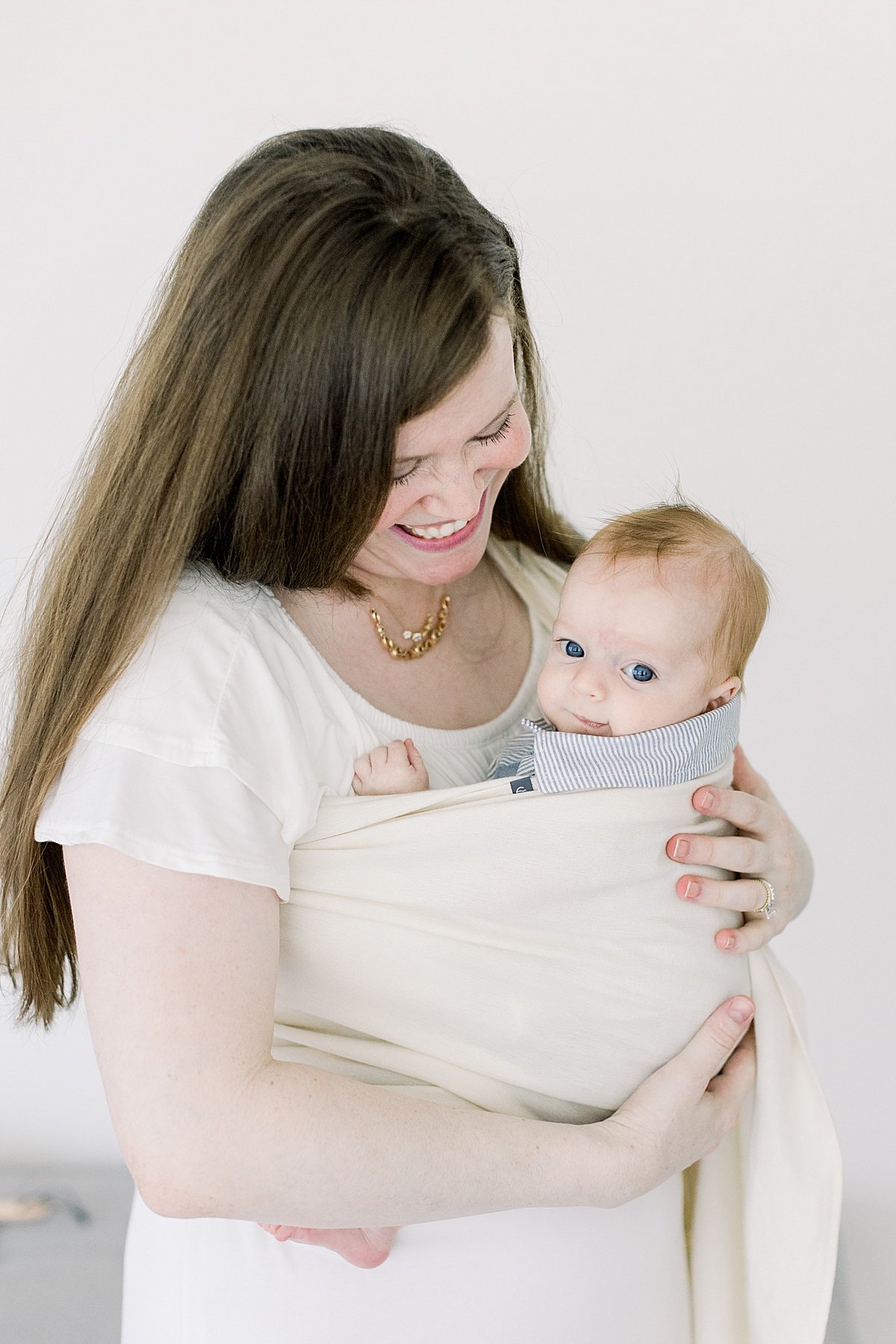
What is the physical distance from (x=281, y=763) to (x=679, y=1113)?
51cm

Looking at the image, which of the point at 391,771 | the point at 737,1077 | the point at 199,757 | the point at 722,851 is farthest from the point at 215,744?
the point at 737,1077

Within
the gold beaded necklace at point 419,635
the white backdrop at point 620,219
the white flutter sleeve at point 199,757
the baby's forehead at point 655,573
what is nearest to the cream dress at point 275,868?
the white flutter sleeve at point 199,757

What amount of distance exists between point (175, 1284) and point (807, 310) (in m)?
1.78

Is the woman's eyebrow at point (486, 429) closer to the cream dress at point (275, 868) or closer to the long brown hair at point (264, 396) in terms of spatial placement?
the long brown hair at point (264, 396)

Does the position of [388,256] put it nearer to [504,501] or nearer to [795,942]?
[504,501]

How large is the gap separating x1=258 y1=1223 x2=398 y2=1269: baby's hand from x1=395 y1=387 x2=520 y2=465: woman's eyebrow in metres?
0.69

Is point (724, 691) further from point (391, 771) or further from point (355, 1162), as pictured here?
point (355, 1162)

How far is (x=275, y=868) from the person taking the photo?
1.01 metres

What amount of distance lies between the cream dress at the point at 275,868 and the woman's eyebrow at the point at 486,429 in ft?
0.63

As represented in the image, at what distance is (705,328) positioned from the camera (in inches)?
84.0

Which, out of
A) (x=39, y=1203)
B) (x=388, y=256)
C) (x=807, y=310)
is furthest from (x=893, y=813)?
(x=39, y=1203)

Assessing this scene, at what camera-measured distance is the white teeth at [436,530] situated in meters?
1.19

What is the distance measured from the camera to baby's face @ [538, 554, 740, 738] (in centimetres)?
125

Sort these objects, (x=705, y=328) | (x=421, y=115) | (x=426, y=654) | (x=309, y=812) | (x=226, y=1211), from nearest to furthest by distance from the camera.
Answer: (x=226, y=1211), (x=309, y=812), (x=426, y=654), (x=421, y=115), (x=705, y=328)
